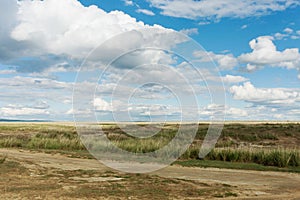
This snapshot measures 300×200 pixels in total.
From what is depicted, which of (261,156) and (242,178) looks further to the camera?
(261,156)

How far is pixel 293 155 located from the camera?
76.8 feet

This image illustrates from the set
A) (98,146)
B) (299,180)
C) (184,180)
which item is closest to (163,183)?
(184,180)

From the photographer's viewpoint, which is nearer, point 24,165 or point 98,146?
point 24,165

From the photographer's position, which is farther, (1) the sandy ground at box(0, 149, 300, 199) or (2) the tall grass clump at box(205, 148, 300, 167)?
(2) the tall grass clump at box(205, 148, 300, 167)

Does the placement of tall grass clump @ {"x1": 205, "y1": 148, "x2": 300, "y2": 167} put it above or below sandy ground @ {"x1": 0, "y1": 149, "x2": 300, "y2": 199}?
above

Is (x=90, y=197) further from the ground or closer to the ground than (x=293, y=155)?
closer to the ground

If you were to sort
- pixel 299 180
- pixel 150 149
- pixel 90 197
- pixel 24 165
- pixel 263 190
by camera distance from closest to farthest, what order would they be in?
pixel 90 197
pixel 263 190
pixel 299 180
pixel 24 165
pixel 150 149

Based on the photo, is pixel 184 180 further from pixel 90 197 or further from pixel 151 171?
pixel 90 197

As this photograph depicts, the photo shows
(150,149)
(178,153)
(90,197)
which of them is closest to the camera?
(90,197)

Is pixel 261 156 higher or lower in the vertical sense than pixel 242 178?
higher

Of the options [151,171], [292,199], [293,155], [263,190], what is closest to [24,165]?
[151,171]

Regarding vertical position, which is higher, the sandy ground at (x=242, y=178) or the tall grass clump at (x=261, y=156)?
the tall grass clump at (x=261, y=156)

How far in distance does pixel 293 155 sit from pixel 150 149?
32.6ft

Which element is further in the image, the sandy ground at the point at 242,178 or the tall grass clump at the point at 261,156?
the tall grass clump at the point at 261,156
